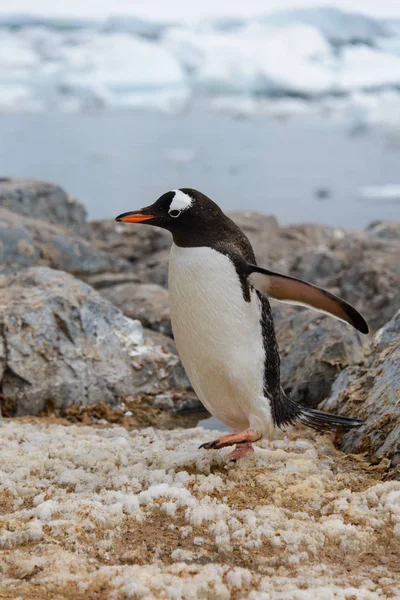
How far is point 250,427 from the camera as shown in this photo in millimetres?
2703

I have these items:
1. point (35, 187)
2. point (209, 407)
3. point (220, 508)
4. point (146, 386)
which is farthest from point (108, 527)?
point (35, 187)

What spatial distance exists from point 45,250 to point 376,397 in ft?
11.3

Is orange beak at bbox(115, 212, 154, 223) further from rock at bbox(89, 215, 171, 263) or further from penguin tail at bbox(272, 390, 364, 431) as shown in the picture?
rock at bbox(89, 215, 171, 263)

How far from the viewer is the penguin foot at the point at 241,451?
263 cm

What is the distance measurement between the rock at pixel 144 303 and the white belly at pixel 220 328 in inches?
82.5

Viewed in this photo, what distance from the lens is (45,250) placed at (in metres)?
5.75

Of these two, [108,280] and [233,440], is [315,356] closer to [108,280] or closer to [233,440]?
[233,440]

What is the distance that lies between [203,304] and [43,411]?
1.48 meters

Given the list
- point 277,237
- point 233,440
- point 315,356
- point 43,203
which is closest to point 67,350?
point 315,356

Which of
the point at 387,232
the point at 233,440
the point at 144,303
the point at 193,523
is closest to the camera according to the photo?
the point at 193,523

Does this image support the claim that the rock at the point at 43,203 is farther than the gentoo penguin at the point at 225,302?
Yes

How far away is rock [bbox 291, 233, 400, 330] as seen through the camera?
18.5 feet

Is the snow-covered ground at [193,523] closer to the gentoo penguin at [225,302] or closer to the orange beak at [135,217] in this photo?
the gentoo penguin at [225,302]

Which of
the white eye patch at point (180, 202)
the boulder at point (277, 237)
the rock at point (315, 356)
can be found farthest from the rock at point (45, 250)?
the white eye patch at point (180, 202)
